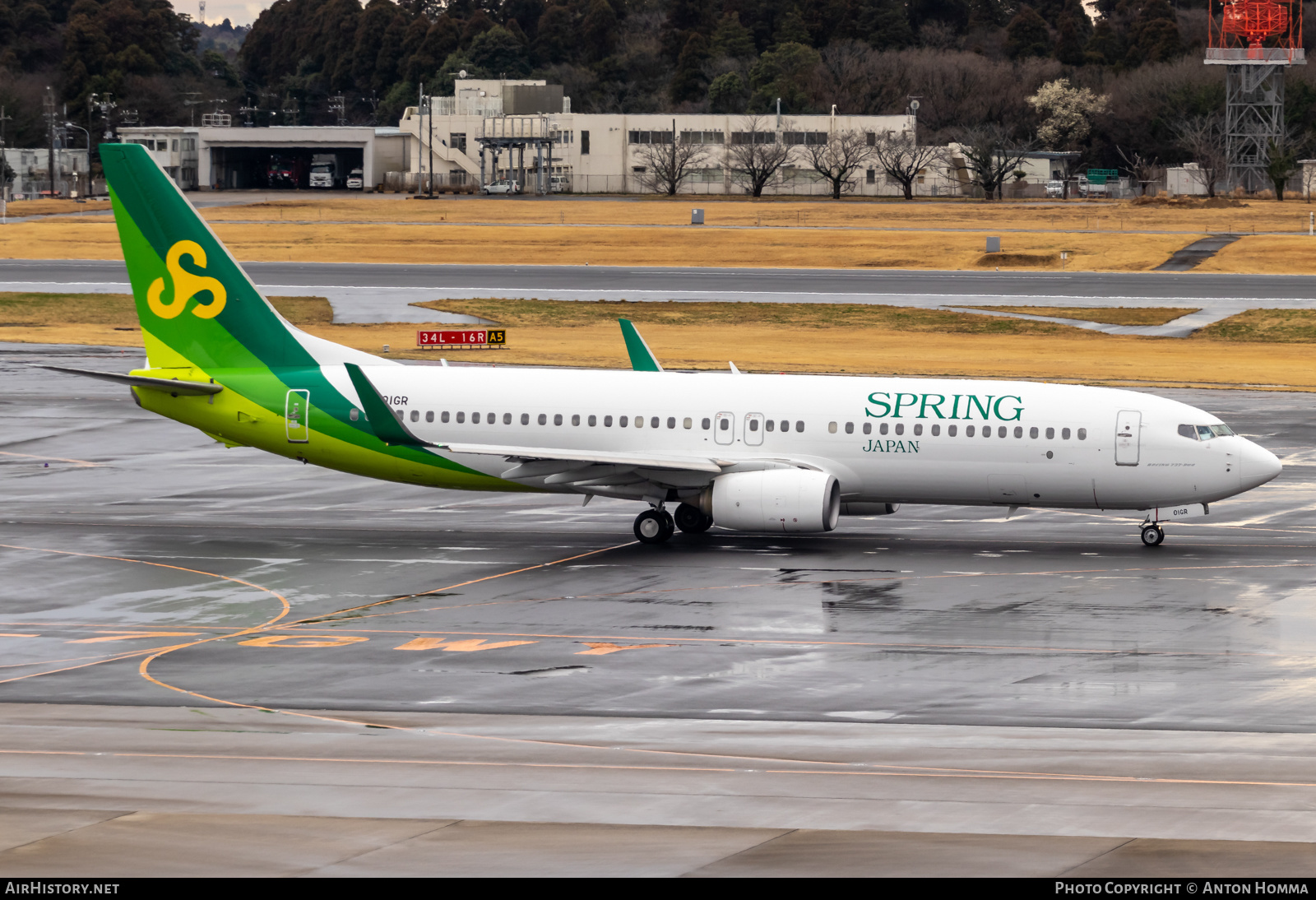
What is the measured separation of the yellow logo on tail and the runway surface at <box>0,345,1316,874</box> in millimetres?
5849

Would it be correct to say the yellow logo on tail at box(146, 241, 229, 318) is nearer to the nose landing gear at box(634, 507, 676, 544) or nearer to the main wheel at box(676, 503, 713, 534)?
the nose landing gear at box(634, 507, 676, 544)

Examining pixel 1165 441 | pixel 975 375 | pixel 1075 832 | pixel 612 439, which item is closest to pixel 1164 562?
pixel 1165 441

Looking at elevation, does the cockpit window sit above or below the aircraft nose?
above

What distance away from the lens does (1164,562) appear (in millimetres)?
38844

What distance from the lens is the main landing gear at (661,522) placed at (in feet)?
134

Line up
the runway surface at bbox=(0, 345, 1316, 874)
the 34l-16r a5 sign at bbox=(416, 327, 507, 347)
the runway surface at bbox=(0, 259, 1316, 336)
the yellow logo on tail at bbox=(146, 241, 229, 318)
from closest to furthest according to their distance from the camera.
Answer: the runway surface at bbox=(0, 345, 1316, 874), the yellow logo on tail at bbox=(146, 241, 229, 318), the 34l-16r a5 sign at bbox=(416, 327, 507, 347), the runway surface at bbox=(0, 259, 1316, 336)

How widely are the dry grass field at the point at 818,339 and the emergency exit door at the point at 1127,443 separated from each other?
1317 inches

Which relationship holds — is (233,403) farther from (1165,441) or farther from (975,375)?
(975,375)

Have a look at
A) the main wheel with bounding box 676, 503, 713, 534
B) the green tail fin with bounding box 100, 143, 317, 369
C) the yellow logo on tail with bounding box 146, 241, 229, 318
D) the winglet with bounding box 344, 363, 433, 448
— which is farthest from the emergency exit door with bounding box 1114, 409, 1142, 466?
the yellow logo on tail with bounding box 146, 241, 229, 318

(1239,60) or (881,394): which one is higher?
(1239,60)

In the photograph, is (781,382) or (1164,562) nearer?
(1164,562)

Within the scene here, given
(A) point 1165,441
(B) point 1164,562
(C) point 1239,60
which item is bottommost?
(B) point 1164,562

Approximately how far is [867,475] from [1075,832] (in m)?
22.8

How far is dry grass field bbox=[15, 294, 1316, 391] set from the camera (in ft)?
252
